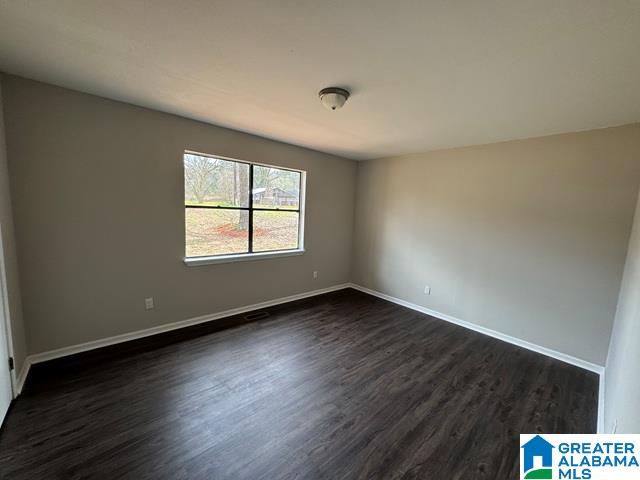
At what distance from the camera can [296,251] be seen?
13.5 feet

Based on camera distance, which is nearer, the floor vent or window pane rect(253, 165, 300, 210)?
the floor vent

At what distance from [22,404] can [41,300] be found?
2.76 ft

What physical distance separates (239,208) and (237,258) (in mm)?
679

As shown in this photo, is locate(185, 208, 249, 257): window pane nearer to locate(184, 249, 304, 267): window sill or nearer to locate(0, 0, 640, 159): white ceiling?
locate(184, 249, 304, 267): window sill

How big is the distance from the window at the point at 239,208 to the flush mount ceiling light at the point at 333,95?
5.81 feet

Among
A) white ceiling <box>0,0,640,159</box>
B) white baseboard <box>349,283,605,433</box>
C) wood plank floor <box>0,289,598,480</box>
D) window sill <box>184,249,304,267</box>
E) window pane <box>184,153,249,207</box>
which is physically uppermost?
→ white ceiling <box>0,0,640,159</box>

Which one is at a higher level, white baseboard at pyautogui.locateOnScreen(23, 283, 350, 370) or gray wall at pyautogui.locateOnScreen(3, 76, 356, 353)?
gray wall at pyautogui.locateOnScreen(3, 76, 356, 353)

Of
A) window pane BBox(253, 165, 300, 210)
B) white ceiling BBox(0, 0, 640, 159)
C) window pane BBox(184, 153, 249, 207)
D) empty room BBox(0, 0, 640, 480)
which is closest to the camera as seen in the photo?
white ceiling BBox(0, 0, 640, 159)

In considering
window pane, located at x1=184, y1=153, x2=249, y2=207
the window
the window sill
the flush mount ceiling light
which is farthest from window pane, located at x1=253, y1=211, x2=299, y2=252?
the flush mount ceiling light

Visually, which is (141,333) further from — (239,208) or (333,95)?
(333,95)

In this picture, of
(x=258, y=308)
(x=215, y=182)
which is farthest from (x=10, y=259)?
(x=258, y=308)

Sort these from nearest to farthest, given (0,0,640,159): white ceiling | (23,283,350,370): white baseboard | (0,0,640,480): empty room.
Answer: (0,0,640,159): white ceiling, (0,0,640,480): empty room, (23,283,350,370): white baseboard

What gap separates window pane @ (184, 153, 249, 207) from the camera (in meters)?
3.02

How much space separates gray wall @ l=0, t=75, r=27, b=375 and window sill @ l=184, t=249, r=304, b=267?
1303 millimetres
